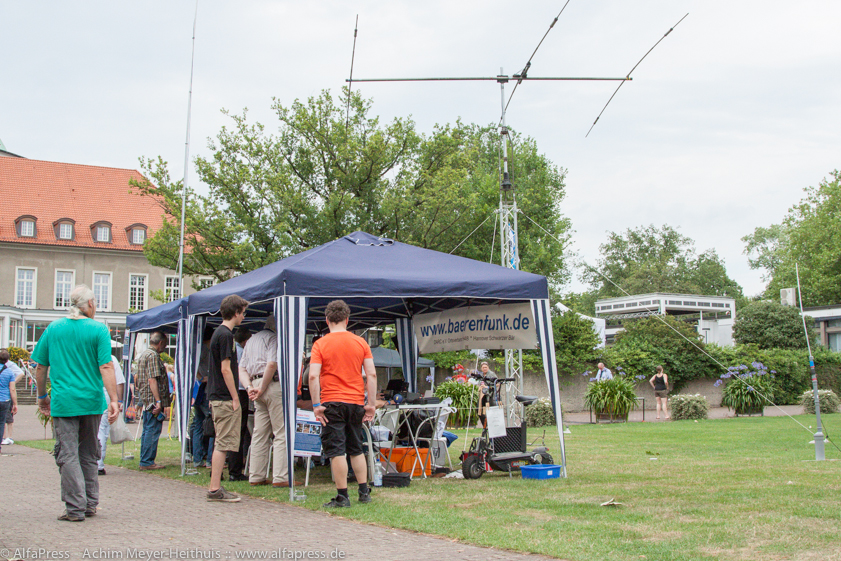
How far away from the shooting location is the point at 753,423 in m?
20.5

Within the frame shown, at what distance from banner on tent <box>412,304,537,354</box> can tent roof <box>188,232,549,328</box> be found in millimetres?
347

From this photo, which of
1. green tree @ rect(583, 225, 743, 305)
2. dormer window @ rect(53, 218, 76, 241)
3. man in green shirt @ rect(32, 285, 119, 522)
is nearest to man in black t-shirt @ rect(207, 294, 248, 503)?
man in green shirt @ rect(32, 285, 119, 522)

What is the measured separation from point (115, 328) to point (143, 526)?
50.6 meters

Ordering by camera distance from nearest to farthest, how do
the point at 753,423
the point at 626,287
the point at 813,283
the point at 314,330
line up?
the point at 314,330 < the point at 753,423 < the point at 813,283 < the point at 626,287

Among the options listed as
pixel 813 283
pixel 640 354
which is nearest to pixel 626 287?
pixel 813 283

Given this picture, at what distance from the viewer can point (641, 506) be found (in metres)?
7.05

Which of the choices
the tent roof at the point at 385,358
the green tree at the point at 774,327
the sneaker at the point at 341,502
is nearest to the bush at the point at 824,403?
the tent roof at the point at 385,358

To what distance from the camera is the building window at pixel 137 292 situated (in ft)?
177

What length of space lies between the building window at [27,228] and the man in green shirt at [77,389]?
49.6m

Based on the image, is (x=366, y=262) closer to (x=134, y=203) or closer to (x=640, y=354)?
(x=640, y=354)

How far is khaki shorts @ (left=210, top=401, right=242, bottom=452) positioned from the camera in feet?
25.4

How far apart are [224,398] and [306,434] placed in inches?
38.9

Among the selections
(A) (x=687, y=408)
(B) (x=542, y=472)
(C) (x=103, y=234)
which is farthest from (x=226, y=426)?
(C) (x=103, y=234)

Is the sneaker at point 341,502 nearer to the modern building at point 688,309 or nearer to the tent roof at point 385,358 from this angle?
the tent roof at point 385,358
